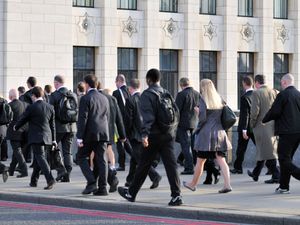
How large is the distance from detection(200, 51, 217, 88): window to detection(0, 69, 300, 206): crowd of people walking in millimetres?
18109

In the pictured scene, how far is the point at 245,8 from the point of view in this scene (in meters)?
41.2

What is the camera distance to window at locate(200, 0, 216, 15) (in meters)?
39.7

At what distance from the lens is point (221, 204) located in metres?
15.7

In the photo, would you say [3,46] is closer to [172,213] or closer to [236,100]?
[236,100]

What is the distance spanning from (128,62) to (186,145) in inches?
628

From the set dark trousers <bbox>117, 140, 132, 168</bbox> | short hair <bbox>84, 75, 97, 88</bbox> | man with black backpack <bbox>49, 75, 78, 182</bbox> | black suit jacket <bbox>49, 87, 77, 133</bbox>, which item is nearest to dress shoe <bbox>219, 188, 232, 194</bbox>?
short hair <bbox>84, 75, 97, 88</bbox>

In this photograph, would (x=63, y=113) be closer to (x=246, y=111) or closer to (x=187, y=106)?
(x=187, y=106)

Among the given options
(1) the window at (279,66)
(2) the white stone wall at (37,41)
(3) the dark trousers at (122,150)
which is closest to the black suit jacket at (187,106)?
(3) the dark trousers at (122,150)

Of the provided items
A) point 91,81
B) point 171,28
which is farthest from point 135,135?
point 171,28

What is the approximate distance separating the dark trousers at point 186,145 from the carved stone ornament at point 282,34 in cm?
2017

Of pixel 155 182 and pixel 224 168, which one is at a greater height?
pixel 224 168

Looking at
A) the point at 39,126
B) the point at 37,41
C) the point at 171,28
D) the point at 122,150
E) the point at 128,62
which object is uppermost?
the point at 171,28

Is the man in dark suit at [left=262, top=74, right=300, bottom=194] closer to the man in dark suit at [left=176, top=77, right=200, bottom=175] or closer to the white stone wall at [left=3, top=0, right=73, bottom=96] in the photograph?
the man in dark suit at [left=176, top=77, right=200, bottom=175]

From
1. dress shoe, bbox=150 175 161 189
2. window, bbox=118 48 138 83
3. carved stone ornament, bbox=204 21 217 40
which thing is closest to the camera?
dress shoe, bbox=150 175 161 189
